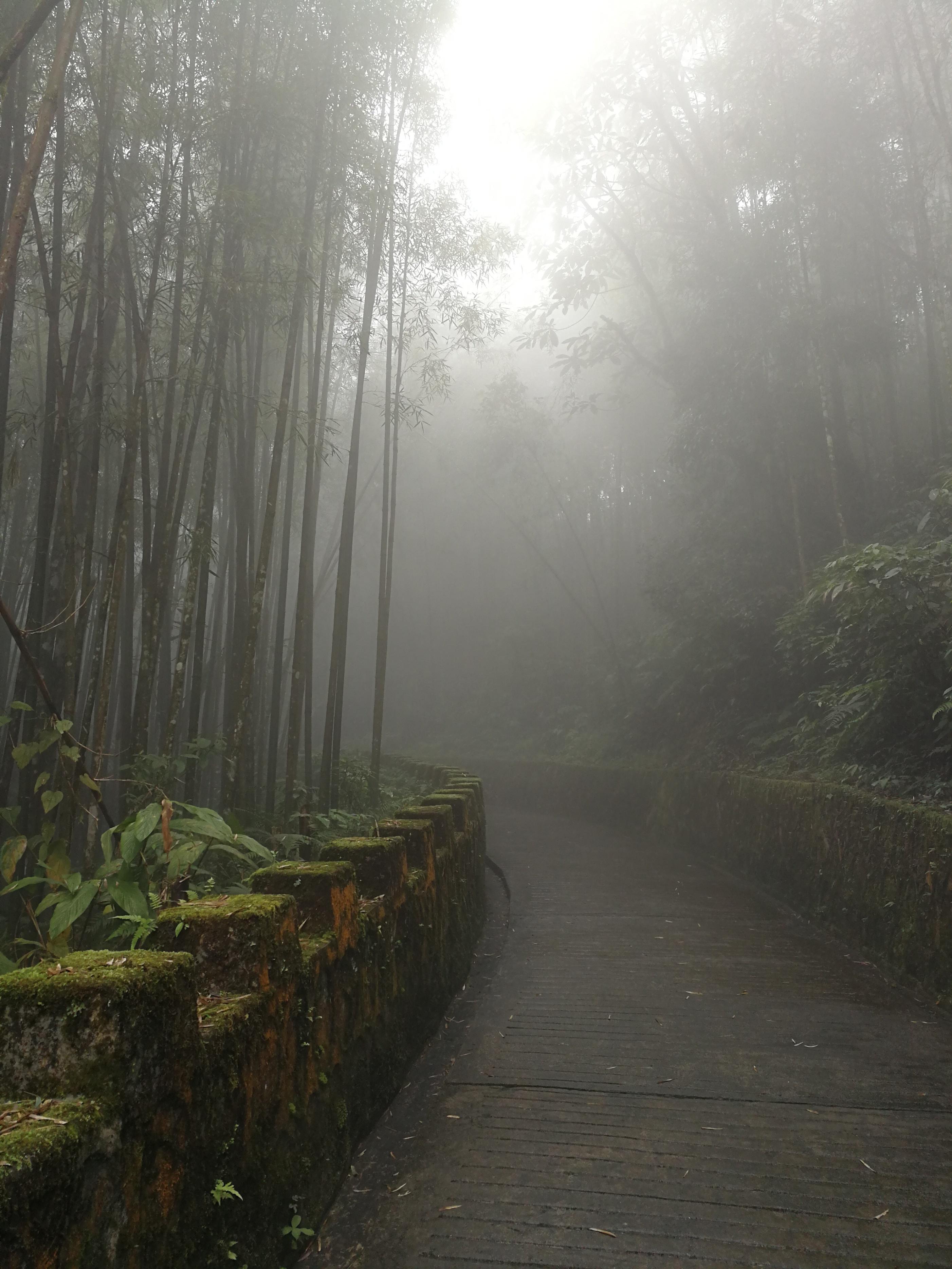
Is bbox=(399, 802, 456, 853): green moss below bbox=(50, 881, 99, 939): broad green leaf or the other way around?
below

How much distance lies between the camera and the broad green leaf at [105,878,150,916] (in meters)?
2.27

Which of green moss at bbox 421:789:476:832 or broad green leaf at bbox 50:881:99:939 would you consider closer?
broad green leaf at bbox 50:881:99:939

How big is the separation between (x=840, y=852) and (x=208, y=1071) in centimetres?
441

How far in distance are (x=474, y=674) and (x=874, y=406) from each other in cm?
1383

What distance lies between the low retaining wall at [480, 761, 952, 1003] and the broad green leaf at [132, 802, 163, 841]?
3.22 m

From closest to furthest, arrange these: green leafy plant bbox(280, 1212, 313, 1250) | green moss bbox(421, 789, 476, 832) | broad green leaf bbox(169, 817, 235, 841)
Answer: green leafy plant bbox(280, 1212, 313, 1250) → broad green leaf bbox(169, 817, 235, 841) → green moss bbox(421, 789, 476, 832)

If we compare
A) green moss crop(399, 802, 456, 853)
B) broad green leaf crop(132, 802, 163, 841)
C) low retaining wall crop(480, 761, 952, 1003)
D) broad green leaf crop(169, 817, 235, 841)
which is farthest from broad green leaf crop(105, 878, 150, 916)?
low retaining wall crop(480, 761, 952, 1003)

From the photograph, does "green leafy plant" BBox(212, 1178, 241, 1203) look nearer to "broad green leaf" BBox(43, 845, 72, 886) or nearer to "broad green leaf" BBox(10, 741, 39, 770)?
"broad green leaf" BBox(43, 845, 72, 886)

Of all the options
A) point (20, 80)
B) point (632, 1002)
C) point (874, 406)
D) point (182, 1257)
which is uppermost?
point (874, 406)

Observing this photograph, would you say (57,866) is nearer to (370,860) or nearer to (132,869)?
(132,869)

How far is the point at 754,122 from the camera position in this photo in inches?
414

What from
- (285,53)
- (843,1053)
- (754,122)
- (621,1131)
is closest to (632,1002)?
(843,1053)

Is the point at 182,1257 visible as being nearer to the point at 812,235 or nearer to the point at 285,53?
the point at 285,53

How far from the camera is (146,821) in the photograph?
2469mm
